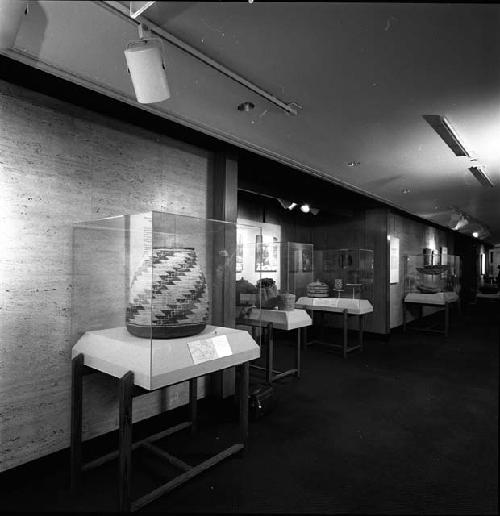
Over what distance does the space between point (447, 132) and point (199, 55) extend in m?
1.94

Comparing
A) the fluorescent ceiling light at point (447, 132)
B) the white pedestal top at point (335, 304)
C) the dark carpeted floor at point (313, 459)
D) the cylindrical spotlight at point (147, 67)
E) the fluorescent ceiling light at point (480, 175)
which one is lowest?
the dark carpeted floor at point (313, 459)

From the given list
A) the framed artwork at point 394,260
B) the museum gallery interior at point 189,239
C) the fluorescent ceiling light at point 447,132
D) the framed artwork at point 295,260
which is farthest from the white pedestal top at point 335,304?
the fluorescent ceiling light at point 447,132

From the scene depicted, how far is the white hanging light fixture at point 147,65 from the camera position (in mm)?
1324

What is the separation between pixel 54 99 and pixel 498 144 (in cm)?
324

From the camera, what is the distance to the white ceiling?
1.46 metres

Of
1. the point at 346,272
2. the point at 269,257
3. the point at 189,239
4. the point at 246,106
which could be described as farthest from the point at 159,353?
the point at 346,272

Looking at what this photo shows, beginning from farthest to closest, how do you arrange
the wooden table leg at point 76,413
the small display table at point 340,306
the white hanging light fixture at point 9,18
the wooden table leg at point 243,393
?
the small display table at point 340,306 → the wooden table leg at point 243,393 → the wooden table leg at point 76,413 → the white hanging light fixture at point 9,18

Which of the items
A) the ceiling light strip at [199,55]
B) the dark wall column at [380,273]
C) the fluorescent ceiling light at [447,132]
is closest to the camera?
the ceiling light strip at [199,55]

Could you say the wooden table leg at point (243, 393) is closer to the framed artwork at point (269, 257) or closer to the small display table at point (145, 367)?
the small display table at point (145, 367)

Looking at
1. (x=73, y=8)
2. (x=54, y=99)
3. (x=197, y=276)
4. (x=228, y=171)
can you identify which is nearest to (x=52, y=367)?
(x=197, y=276)

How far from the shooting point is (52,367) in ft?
7.09

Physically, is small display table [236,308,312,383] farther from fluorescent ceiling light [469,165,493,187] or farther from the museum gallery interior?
fluorescent ceiling light [469,165,493,187]

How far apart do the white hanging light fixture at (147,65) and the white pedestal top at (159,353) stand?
3.46ft

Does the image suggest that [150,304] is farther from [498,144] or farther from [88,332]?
[498,144]
